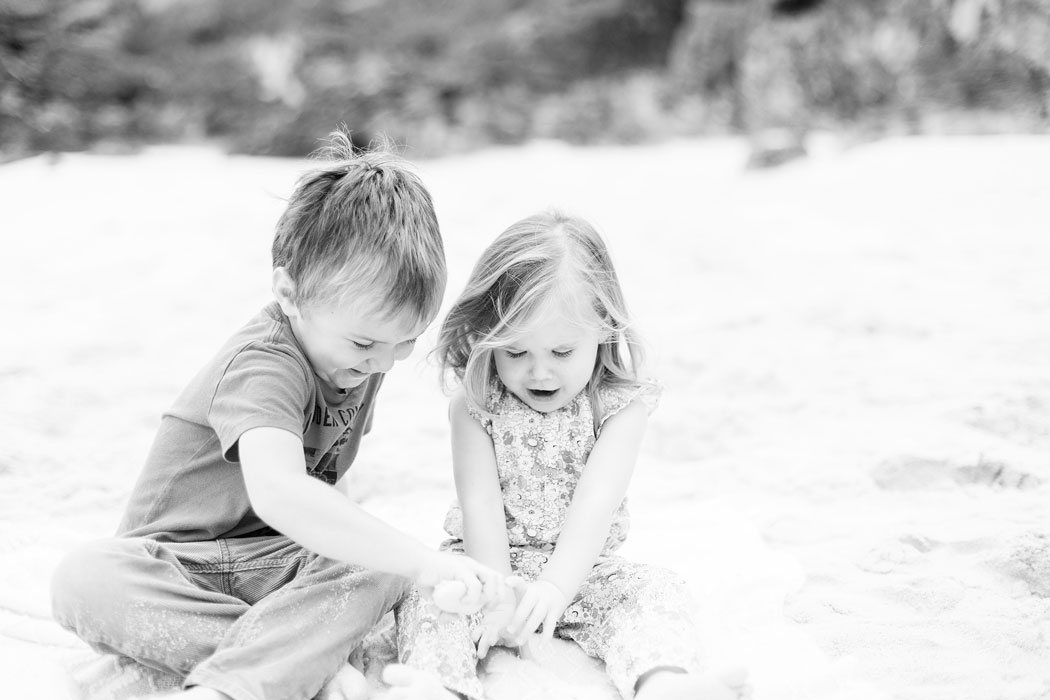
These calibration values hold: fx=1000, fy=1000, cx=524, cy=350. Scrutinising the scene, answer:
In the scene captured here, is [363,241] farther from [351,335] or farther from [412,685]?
[412,685]

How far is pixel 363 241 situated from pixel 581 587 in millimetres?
794

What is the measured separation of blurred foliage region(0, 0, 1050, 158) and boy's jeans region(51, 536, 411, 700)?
6.59m

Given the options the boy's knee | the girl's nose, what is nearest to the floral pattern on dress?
the girl's nose

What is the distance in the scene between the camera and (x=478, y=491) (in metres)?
2.00

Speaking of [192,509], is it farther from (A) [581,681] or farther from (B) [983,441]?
(B) [983,441]

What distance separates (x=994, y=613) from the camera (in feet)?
6.39

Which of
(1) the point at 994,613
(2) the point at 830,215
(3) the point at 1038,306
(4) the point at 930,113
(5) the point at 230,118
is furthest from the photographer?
(5) the point at 230,118

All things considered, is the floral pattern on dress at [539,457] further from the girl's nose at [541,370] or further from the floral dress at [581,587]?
the girl's nose at [541,370]

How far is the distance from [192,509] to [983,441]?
2.13 m

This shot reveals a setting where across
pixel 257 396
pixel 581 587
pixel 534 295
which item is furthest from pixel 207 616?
pixel 534 295

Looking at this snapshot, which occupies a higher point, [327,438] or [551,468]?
[327,438]

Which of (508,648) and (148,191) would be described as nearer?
(508,648)

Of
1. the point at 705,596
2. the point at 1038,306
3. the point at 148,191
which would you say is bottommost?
the point at 705,596

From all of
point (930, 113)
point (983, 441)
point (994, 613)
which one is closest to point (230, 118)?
point (930, 113)
